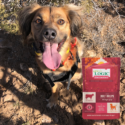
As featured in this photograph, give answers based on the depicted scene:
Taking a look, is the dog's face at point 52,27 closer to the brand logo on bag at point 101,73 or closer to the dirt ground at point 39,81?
the brand logo on bag at point 101,73

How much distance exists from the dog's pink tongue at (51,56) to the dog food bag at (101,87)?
1.75 ft

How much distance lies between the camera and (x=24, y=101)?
2.88m

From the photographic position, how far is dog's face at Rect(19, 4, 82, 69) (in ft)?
6.10

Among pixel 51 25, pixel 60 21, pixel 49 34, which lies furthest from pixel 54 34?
pixel 60 21

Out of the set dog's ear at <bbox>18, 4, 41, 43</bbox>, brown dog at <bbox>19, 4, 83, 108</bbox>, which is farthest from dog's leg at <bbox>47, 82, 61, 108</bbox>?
dog's ear at <bbox>18, 4, 41, 43</bbox>

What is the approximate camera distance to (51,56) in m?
1.99

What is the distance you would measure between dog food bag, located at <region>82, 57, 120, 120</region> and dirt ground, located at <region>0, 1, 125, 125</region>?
2.64 ft

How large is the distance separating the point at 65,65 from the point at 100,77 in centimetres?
82

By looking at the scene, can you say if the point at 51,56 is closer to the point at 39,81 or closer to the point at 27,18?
the point at 27,18

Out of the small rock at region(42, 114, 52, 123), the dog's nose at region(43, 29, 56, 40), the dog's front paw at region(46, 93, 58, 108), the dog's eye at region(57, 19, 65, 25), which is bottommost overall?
the small rock at region(42, 114, 52, 123)

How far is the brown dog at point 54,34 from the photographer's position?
1.91 metres

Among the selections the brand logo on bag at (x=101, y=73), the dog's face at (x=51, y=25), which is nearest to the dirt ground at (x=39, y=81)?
the brand logo on bag at (x=101, y=73)

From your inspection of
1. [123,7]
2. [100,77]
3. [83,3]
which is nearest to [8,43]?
[83,3]

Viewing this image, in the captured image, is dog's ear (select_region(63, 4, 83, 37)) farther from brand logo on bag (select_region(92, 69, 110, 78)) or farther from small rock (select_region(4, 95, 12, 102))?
small rock (select_region(4, 95, 12, 102))
